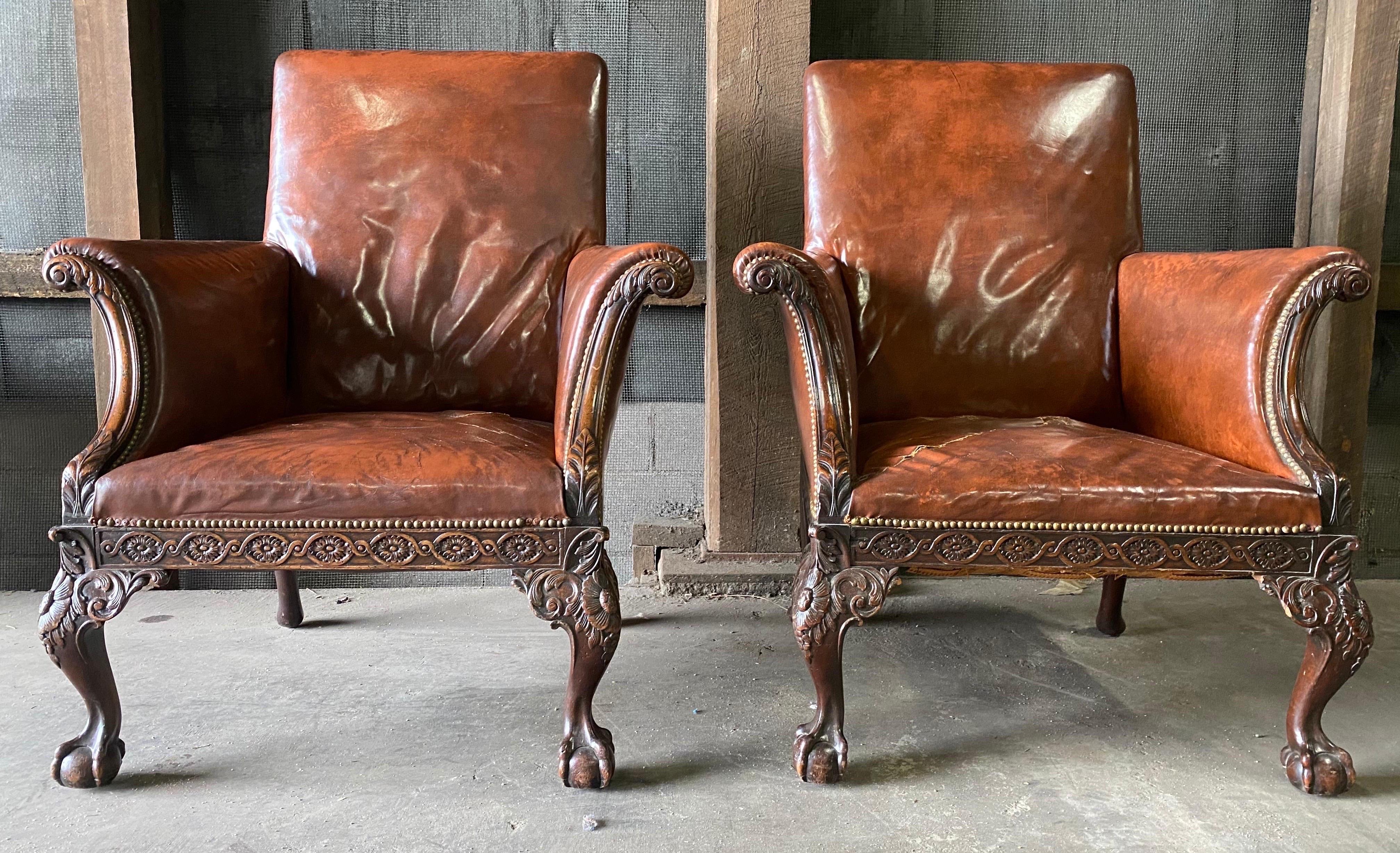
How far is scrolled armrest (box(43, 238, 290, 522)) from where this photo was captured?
1.43 m

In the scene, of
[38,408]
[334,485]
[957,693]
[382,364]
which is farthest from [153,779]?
[38,408]

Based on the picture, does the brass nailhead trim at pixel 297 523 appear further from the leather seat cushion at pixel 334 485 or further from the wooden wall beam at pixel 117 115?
the wooden wall beam at pixel 117 115

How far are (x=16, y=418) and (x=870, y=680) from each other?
7.23 ft

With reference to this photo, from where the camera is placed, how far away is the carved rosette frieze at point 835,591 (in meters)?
1.43

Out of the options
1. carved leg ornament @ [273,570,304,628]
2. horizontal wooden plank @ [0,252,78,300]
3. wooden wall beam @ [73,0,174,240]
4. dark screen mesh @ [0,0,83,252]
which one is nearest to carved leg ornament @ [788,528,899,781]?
carved leg ornament @ [273,570,304,628]

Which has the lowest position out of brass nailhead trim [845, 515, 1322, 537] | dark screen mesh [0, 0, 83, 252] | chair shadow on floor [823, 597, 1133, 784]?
chair shadow on floor [823, 597, 1133, 784]

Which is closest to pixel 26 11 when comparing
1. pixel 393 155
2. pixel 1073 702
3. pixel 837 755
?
pixel 393 155

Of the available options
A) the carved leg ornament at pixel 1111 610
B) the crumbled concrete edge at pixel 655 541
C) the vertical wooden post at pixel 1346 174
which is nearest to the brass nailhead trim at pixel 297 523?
the crumbled concrete edge at pixel 655 541

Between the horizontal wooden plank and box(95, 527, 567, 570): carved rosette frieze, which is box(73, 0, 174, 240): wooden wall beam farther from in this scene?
box(95, 527, 567, 570): carved rosette frieze

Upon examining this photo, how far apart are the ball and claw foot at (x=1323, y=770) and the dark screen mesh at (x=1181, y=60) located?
1.42m

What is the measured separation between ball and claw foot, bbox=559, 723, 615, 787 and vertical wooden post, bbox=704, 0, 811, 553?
871mm

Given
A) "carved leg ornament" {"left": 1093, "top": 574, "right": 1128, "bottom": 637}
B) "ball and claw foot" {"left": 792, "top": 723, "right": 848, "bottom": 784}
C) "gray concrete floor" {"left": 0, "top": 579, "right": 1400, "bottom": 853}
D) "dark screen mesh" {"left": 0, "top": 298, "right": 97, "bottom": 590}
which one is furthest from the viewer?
"dark screen mesh" {"left": 0, "top": 298, "right": 97, "bottom": 590}

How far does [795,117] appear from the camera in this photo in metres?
2.16

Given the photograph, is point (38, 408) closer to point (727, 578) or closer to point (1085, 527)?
point (727, 578)
